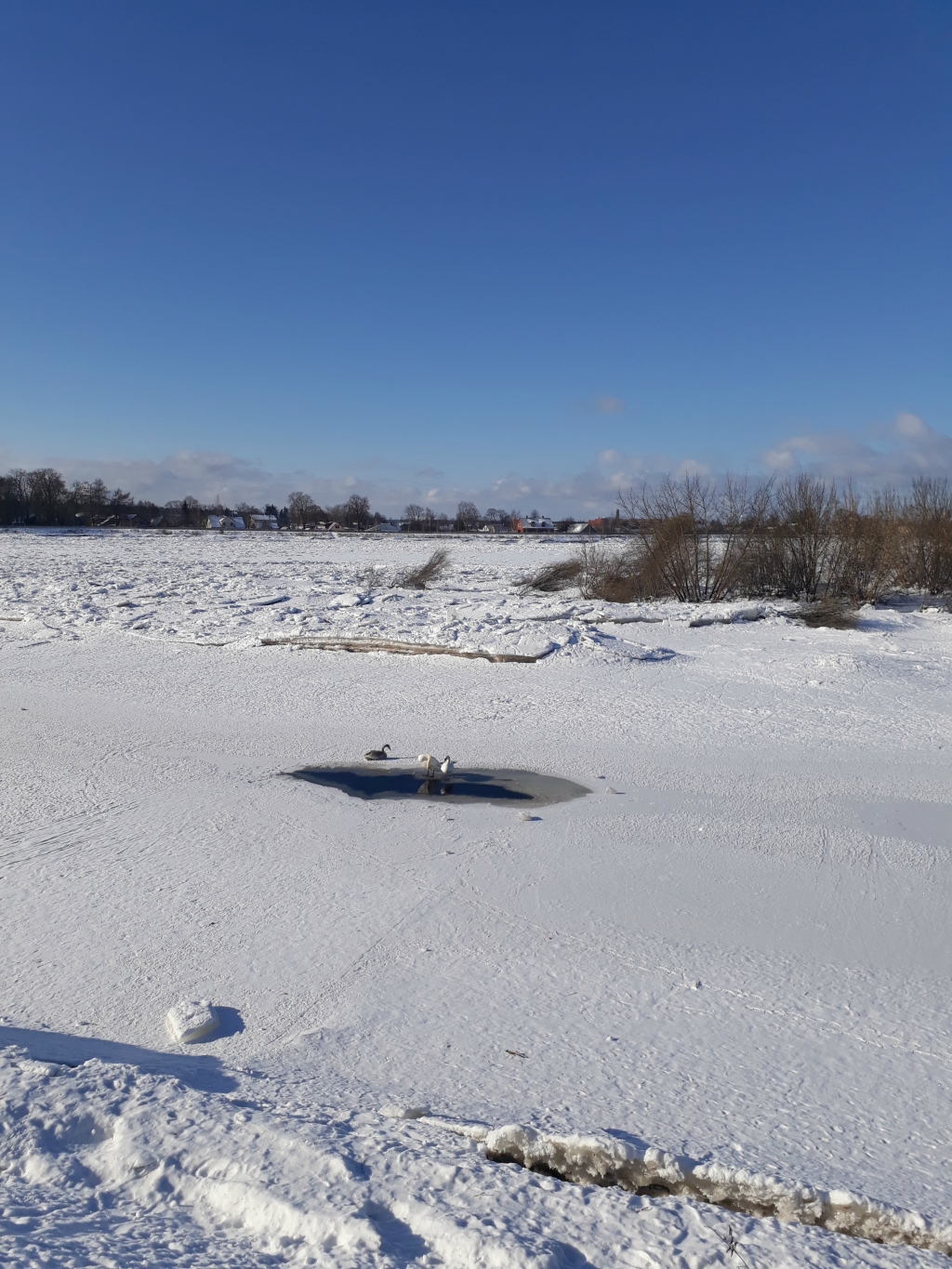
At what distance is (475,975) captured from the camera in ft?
13.1

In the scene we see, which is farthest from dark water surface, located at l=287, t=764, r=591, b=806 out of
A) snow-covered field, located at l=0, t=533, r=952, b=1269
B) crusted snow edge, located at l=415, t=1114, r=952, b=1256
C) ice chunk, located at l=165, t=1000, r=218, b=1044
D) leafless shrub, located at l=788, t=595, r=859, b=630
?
leafless shrub, located at l=788, t=595, r=859, b=630

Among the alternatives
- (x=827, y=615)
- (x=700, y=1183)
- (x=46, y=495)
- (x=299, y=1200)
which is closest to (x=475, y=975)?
(x=700, y=1183)

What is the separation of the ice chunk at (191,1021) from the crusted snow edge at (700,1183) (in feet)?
3.95

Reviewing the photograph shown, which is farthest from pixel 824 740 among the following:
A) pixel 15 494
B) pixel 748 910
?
pixel 15 494

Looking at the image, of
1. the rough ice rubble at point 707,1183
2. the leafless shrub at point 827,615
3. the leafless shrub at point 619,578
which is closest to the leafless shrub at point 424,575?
the leafless shrub at point 619,578

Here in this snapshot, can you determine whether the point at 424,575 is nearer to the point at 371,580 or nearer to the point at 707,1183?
the point at 371,580

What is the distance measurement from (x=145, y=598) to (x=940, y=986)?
15794mm

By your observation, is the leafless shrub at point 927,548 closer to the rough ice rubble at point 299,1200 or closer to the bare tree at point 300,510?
the rough ice rubble at point 299,1200

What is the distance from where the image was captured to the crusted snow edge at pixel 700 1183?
2.38 meters

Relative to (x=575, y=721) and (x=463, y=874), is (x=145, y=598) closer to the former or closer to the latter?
(x=575, y=721)

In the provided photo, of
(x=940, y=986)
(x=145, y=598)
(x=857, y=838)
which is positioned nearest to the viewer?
(x=940, y=986)

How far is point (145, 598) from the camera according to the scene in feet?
55.8

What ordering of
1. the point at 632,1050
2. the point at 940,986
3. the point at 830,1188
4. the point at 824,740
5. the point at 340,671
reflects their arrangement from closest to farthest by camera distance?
the point at 830,1188 → the point at 632,1050 → the point at 940,986 → the point at 824,740 → the point at 340,671

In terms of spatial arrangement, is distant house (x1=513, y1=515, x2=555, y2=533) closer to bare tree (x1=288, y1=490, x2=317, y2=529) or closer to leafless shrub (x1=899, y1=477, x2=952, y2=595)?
bare tree (x1=288, y1=490, x2=317, y2=529)
